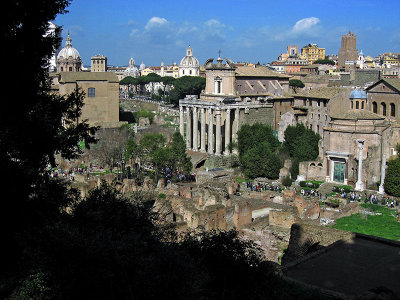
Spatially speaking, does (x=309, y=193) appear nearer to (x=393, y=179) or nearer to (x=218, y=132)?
(x=393, y=179)

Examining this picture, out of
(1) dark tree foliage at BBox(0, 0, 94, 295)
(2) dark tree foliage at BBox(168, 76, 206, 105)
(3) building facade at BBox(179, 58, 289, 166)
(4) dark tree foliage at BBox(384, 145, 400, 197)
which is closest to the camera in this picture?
(1) dark tree foliage at BBox(0, 0, 94, 295)

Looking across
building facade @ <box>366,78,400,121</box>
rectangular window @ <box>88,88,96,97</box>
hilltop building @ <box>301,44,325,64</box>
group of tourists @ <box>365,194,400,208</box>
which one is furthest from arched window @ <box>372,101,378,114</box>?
hilltop building @ <box>301,44,325,64</box>

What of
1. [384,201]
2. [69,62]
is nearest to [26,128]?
[384,201]

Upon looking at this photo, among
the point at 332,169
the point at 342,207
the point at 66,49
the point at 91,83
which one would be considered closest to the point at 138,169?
the point at 332,169

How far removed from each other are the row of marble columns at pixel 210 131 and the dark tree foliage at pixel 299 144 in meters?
5.07

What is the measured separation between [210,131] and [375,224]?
21.9 metres

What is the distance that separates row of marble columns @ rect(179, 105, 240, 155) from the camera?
4319 cm

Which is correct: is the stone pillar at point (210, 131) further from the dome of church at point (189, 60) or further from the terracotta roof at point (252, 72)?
the dome of church at point (189, 60)

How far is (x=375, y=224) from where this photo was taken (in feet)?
76.0

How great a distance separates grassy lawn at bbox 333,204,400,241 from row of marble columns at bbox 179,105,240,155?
1863 centimetres

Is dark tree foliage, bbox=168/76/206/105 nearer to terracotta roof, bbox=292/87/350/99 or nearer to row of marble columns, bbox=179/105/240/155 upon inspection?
row of marble columns, bbox=179/105/240/155

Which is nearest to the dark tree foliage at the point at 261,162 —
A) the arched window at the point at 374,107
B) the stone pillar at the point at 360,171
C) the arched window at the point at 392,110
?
the stone pillar at the point at 360,171

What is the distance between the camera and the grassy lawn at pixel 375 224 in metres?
21.4

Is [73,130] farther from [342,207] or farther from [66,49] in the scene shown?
[66,49]
